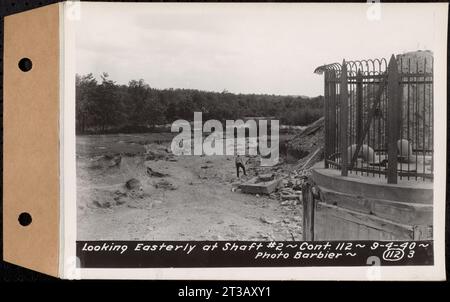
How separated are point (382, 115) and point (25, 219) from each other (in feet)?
6.26

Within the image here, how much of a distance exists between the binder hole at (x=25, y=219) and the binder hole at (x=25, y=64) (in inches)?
29.1

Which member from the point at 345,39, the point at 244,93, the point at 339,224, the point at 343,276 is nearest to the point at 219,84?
the point at 244,93

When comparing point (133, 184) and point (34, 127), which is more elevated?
point (34, 127)

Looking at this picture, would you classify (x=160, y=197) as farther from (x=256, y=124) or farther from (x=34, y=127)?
(x=34, y=127)

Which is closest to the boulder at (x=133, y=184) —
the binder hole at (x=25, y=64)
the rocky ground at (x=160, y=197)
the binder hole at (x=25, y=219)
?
the rocky ground at (x=160, y=197)

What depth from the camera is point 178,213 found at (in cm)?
290

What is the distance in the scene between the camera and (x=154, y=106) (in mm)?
2859

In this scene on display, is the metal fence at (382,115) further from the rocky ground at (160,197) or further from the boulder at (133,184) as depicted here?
the boulder at (133,184)

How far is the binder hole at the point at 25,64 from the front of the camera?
9.42 feet

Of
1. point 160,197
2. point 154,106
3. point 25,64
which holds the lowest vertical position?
point 160,197

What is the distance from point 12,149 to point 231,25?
4.21ft

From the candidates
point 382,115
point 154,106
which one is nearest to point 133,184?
point 154,106

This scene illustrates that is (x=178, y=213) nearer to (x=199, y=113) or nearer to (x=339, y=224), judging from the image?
(x=199, y=113)

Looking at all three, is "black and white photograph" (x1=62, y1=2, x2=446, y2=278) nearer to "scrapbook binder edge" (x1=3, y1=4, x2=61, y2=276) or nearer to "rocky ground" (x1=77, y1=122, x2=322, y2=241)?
"rocky ground" (x1=77, y1=122, x2=322, y2=241)
